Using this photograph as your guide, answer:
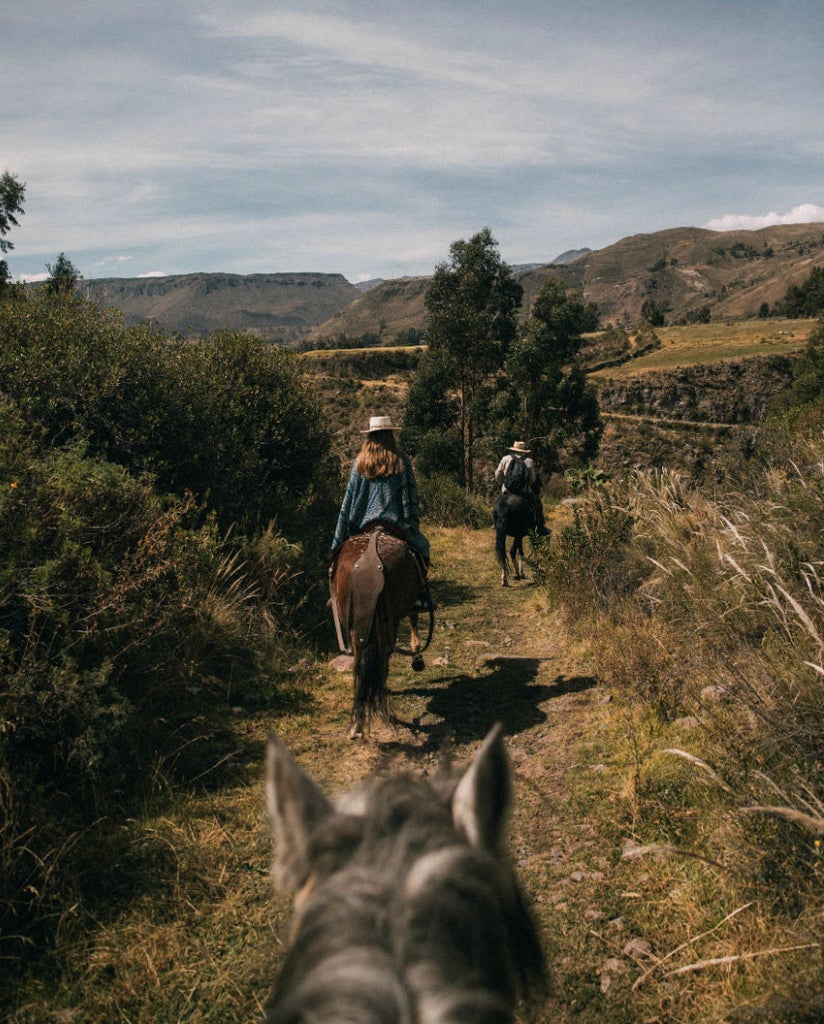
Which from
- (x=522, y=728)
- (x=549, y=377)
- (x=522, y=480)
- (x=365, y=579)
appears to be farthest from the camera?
(x=549, y=377)

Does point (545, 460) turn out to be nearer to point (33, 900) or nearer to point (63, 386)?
point (63, 386)

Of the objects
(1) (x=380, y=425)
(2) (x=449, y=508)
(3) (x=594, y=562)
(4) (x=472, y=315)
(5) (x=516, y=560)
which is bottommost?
(5) (x=516, y=560)

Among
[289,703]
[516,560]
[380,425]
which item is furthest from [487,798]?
[516,560]

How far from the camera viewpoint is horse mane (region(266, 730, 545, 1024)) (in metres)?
0.91

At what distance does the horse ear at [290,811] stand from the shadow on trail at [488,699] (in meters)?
4.06

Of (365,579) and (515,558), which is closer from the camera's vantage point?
(365,579)

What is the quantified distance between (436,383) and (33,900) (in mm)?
31912

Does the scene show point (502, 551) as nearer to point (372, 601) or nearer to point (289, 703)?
point (289, 703)

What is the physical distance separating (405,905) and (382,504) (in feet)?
16.5

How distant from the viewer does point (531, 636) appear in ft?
26.4

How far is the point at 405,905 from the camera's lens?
1059 mm

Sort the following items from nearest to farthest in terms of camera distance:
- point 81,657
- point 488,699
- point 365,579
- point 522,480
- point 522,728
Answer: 1. point 81,657
2. point 365,579
3. point 522,728
4. point 488,699
5. point 522,480

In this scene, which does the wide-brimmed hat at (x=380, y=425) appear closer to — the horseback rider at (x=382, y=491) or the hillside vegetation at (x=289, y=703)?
the horseback rider at (x=382, y=491)

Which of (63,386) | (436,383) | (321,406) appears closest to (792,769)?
(63,386)
